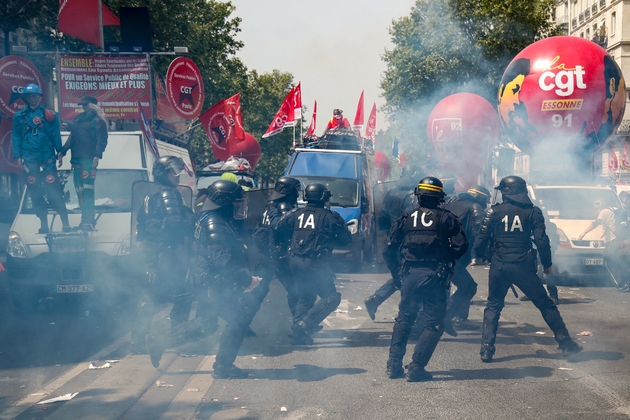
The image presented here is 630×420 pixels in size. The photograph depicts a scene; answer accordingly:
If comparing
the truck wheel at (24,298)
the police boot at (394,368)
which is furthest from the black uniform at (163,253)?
the truck wheel at (24,298)

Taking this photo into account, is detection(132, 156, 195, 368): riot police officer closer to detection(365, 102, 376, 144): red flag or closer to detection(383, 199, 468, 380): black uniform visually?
detection(383, 199, 468, 380): black uniform

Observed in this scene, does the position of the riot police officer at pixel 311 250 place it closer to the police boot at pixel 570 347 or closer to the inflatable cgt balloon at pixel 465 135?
the police boot at pixel 570 347

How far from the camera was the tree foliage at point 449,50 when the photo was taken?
41.2 metres

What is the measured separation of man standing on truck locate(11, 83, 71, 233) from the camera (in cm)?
1067

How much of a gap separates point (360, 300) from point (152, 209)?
4.86m

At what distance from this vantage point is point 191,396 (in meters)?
6.16

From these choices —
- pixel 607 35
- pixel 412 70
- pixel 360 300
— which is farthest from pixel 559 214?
pixel 607 35

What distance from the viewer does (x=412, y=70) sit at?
1721 inches

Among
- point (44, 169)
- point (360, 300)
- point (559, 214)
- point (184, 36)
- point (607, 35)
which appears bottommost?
point (360, 300)

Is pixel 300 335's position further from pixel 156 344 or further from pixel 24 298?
pixel 24 298

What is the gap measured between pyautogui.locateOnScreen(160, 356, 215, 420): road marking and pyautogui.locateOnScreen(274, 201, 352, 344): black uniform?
4.12ft

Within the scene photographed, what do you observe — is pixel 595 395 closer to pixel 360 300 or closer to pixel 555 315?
pixel 555 315

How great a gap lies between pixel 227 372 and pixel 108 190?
5.63 metres

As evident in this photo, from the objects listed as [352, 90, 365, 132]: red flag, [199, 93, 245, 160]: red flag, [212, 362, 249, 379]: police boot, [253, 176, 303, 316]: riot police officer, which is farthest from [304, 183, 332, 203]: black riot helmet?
[352, 90, 365, 132]: red flag
